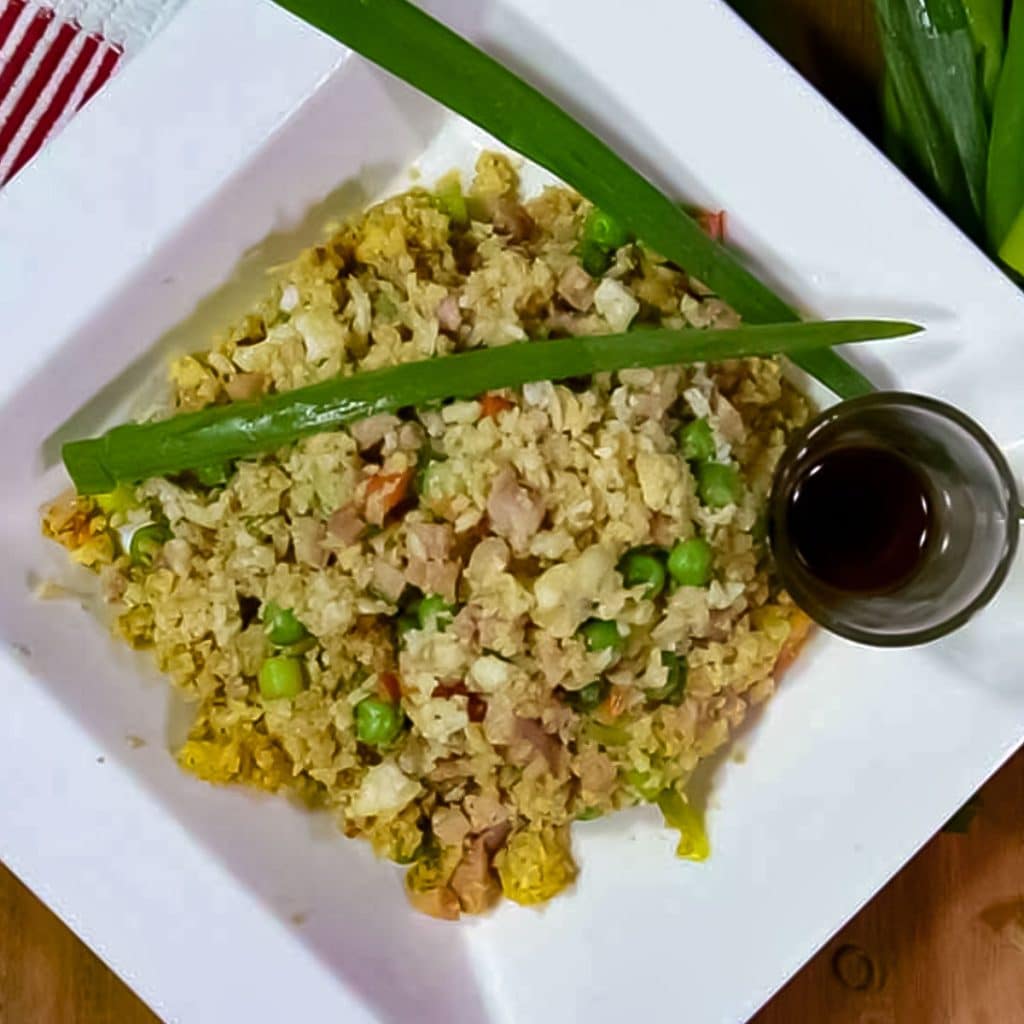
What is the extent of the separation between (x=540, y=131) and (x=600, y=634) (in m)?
0.39

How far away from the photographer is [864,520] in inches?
52.9

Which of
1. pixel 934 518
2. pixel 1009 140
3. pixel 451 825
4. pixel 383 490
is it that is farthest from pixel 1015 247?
pixel 451 825

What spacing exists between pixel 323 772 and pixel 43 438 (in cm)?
36

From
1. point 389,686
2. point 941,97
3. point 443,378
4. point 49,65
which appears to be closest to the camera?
point 443,378

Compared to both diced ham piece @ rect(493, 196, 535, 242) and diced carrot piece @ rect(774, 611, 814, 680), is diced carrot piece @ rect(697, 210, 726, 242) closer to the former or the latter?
diced ham piece @ rect(493, 196, 535, 242)

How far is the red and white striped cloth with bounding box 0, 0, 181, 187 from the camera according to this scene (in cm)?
151

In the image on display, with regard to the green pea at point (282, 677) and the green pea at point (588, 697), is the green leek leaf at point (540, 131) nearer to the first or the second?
the green pea at point (588, 697)

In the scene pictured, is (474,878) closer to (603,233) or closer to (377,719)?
(377,719)

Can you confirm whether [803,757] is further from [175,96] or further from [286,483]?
[175,96]

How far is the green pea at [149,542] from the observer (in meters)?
1.32

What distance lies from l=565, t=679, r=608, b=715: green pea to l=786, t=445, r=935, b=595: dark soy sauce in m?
0.20

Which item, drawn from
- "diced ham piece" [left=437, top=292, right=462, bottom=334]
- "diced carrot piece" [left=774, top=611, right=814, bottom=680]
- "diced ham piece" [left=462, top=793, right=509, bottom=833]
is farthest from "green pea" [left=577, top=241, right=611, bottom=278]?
"diced ham piece" [left=462, top=793, right=509, bottom=833]

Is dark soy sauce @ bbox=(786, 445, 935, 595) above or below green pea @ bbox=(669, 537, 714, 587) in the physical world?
below

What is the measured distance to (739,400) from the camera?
1298 mm
